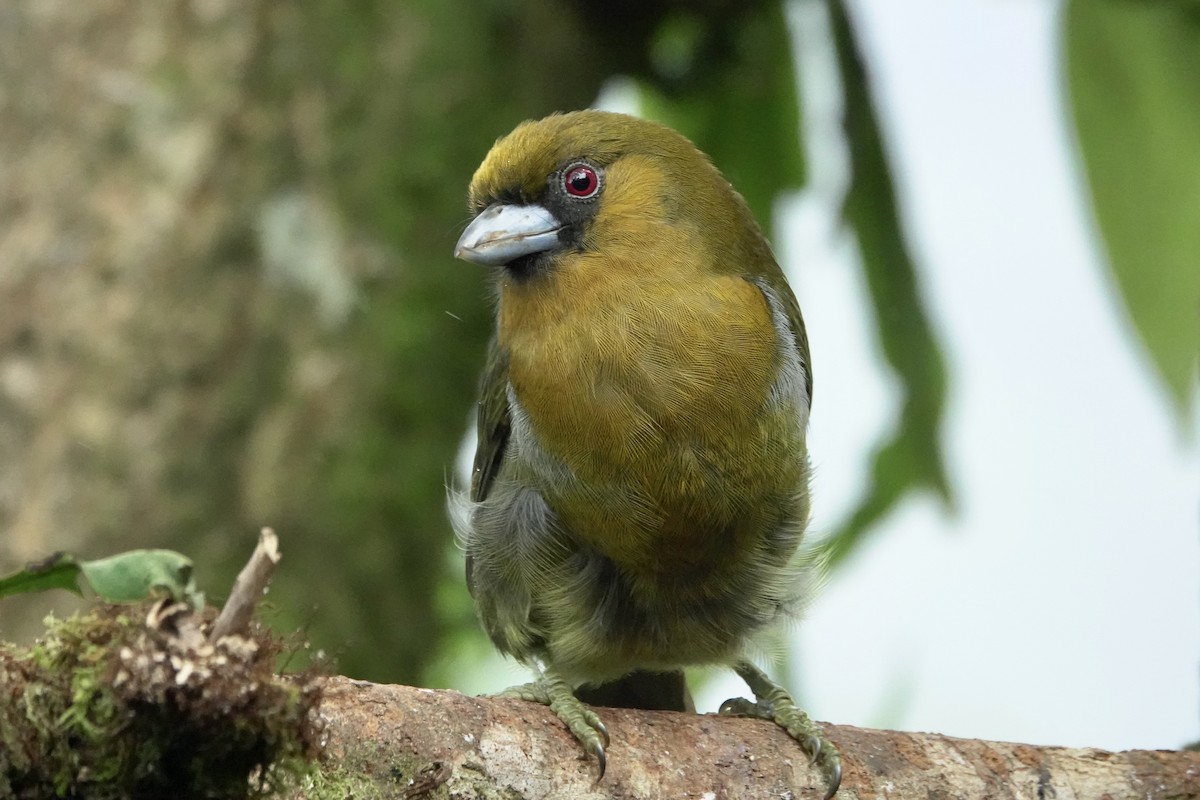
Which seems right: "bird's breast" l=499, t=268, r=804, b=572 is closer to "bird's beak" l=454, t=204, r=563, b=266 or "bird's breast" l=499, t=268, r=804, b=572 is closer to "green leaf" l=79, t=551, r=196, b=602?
"bird's beak" l=454, t=204, r=563, b=266

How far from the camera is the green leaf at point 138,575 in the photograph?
1.52 metres

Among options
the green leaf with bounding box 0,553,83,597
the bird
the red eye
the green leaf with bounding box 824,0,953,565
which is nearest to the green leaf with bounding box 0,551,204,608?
the green leaf with bounding box 0,553,83,597

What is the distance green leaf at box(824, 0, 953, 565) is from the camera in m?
4.48

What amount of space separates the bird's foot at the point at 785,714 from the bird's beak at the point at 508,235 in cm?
95

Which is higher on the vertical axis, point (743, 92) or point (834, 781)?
point (743, 92)

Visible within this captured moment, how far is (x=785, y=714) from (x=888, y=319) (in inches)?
87.3

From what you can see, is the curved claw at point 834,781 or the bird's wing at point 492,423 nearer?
the curved claw at point 834,781

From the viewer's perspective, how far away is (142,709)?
1.44m

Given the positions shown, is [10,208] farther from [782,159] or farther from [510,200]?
[782,159]

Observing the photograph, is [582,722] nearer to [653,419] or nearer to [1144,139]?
[653,419]

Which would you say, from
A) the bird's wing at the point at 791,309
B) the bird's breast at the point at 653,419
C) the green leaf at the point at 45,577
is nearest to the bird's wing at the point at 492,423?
the bird's breast at the point at 653,419

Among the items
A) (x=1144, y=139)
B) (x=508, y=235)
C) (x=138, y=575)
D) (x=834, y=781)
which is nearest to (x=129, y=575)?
(x=138, y=575)

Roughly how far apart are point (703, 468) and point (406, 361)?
1.73 meters

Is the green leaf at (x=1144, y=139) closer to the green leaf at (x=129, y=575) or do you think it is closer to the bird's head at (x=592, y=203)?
the bird's head at (x=592, y=203)
